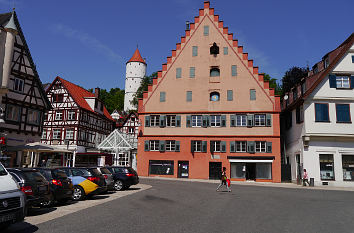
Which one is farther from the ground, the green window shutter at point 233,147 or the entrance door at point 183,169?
the green window shutter at point 233,147

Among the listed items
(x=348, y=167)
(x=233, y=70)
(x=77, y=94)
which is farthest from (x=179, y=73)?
(x=77, y=94)

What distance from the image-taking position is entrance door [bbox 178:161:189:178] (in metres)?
37.1

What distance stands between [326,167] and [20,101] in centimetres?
2966

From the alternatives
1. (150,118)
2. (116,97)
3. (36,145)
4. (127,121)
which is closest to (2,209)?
(36,145)

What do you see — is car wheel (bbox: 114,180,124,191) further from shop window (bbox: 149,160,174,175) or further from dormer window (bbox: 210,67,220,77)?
dormer window (bbox: 210,67,220,77)

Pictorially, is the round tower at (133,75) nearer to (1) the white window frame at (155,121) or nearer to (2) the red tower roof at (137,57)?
(2) the red tower roof at (137,57)

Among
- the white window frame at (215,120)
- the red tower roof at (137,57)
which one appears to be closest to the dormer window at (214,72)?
the white window frame at (215,120)

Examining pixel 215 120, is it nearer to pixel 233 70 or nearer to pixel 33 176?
pixel 233 70

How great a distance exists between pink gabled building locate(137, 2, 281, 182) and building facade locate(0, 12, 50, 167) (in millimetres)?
12517

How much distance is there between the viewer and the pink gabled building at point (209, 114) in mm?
35781

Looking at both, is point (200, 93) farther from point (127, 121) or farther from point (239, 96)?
point (127, 121)

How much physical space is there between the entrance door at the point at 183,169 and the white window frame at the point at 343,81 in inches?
715

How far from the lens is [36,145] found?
2575 centimetres

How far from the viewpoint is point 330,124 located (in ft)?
101
